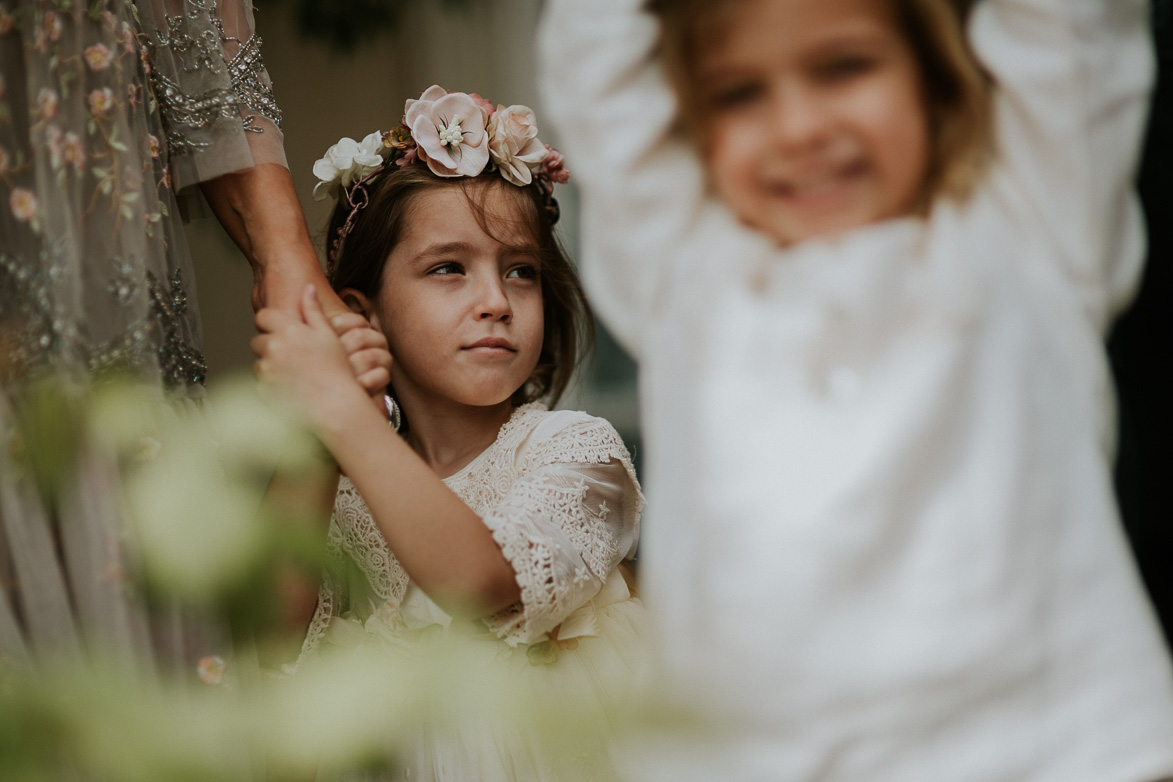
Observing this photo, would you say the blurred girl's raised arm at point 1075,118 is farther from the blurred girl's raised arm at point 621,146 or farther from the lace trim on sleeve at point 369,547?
the lace trim on sleeve at point 369,547

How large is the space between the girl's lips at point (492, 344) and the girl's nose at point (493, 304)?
0.8 inches

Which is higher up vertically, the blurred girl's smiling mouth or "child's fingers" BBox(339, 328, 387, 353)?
"child's fingers" BBox(339, 328, 387, 353)

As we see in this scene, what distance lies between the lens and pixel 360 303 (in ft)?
3.58

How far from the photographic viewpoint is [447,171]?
3.41 ft

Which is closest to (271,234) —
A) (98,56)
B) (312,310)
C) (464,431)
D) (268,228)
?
(268,228)

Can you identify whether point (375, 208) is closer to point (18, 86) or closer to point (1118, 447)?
point (18, 86)

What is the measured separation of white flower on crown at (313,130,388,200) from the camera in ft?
3.53

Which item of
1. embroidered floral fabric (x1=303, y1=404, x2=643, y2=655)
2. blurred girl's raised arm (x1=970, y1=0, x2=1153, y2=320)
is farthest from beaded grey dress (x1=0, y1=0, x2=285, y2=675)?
blurred girl's raised arm (x1=970, y1=0, x2=1153, y2=320)

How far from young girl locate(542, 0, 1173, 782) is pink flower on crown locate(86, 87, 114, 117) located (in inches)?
14.3

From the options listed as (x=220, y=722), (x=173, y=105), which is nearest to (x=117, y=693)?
(x=220, y=722)

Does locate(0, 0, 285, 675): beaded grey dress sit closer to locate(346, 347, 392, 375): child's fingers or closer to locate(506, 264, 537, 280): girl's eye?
locate(346, 347, 392, 375): child's fingers

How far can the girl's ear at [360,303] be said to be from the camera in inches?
42.3

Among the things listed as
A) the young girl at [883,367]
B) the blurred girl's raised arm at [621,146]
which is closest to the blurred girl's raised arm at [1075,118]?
the young girl at [883,367]

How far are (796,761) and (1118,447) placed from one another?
31 cm
